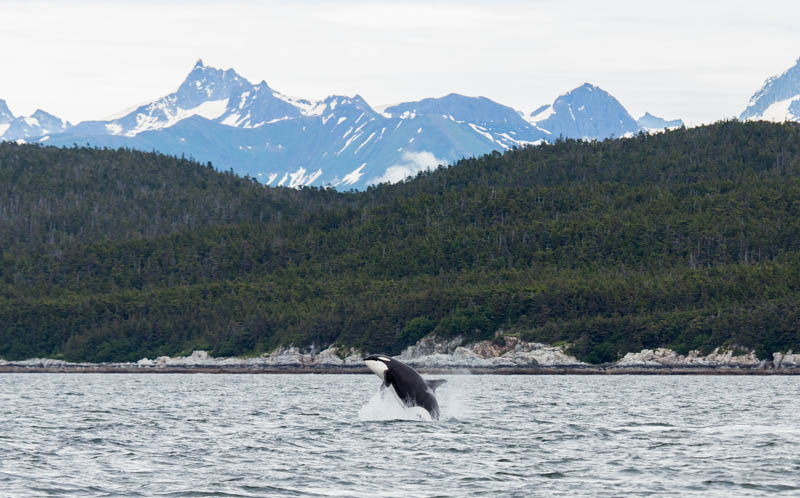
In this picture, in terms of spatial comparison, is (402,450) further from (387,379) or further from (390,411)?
(390,411)

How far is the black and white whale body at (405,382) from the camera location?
6116 centimetres

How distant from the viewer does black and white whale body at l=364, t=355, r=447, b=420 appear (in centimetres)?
6116

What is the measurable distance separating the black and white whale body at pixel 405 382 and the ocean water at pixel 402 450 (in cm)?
144

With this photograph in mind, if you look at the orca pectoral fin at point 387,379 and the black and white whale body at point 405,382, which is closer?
the black and white whale body at point 405,382

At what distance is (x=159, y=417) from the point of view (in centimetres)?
8106

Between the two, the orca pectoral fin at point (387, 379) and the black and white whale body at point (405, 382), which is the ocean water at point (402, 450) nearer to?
the black and white whale body at point (405, 382)

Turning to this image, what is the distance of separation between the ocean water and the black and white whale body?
1.44 m

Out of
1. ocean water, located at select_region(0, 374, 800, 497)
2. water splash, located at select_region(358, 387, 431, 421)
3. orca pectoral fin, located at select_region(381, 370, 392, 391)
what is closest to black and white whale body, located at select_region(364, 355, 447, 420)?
orca pectoral fin, located at select_region(381, 370, 392, 391)

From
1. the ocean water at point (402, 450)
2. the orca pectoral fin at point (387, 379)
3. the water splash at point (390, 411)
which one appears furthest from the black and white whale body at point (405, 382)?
the ocean water at point (402, 450)

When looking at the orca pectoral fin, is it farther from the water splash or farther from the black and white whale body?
the water splash

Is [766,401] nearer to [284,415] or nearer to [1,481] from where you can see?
[284,415]

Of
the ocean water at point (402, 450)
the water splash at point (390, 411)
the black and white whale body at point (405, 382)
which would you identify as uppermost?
the black and white whale body at point (405, 382)

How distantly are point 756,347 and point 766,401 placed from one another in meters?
105

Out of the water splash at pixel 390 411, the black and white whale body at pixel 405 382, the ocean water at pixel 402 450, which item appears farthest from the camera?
the water splash at pixel 390 411
